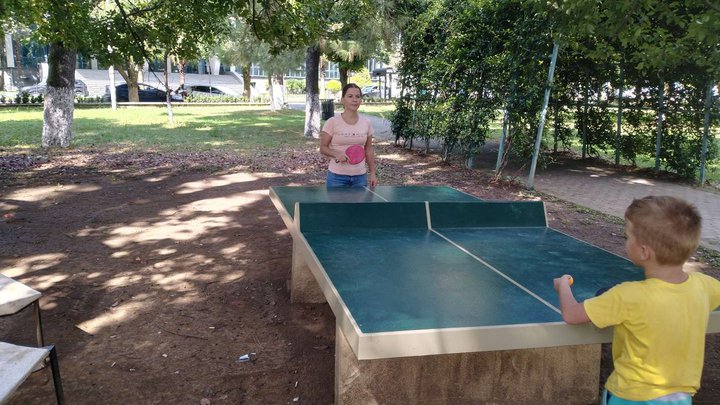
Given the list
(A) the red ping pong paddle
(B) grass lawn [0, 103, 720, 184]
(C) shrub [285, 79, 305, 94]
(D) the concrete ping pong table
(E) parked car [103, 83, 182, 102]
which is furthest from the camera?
(C) shrub [285, 79, 305, 94]

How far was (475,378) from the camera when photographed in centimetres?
318

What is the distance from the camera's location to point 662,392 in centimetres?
207

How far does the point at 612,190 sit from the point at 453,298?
8.44m

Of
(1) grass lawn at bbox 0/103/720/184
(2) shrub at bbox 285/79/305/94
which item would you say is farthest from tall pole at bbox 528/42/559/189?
(2) shrub at bbox 285/79/305/94

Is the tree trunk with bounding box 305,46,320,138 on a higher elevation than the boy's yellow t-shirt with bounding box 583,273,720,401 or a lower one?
higher

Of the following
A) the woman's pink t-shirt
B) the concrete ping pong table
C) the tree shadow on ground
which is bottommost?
the tree shadow on ground

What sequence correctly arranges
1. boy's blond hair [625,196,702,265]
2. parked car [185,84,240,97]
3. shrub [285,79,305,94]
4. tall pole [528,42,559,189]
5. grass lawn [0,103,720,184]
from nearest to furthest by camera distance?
boy's blond hair [625,196,702,265] → tall pole [528,42,559,189] → grass lawn [0,103,720,184] → parked car [185,84,240,97] → shrub [285,79,305,94]

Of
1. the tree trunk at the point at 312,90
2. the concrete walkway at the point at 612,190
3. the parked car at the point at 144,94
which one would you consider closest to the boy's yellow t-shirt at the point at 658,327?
the concrete walkway at the point at 612,190

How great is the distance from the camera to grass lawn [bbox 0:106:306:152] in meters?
14.8

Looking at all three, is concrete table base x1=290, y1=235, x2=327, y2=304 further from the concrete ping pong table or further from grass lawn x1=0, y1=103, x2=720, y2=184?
grass lawn x1=0, y1=103, x2=720, y2=184

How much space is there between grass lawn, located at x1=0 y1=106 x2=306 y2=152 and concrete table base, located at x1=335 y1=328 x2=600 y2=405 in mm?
11554

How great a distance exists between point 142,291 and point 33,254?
1.68m

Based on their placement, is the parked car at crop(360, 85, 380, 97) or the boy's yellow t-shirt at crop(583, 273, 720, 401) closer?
the boy's yellow t-shirt at crop(583, 273, 720, 401)

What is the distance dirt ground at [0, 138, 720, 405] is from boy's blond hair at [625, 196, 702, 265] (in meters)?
1.88
